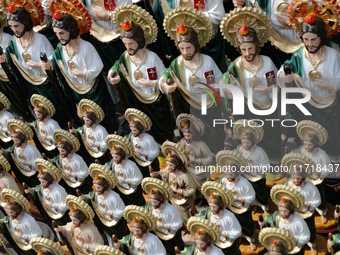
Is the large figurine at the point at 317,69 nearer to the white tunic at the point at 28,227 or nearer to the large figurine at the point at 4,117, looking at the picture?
the white tunic at the point at 28,227

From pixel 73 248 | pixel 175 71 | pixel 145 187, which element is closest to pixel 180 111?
pixel 175 71

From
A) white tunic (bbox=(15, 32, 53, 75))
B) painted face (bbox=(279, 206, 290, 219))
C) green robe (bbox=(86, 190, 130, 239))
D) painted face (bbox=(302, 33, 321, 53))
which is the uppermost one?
painted face (bbox=(302, 33, 321, 53))

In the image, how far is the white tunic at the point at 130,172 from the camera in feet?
58.1

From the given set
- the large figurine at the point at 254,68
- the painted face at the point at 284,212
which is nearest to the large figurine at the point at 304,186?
the painted face at the point at 284,212

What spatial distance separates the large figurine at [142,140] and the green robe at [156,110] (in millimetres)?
730

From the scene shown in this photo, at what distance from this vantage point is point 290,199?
15.7m

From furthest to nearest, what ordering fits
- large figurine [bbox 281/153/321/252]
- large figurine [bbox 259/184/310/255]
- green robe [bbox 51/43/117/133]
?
green robe [bbox 51/43/117/133]
large figurine [bbox 281/153/321/252]
large figurine [bbox 259/184/310/255]

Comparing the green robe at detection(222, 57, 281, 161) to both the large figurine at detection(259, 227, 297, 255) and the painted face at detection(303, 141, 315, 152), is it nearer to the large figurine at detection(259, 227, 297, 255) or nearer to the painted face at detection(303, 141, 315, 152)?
the painted face at detection(303, 141, 315, 152)

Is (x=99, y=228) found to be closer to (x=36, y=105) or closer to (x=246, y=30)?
(x=36, y=105)

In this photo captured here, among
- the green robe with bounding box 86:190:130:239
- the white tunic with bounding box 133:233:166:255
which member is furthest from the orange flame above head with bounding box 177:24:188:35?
the white tunic with bounding box 133:233:166:255

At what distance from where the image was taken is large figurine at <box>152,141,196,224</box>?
56.6ft

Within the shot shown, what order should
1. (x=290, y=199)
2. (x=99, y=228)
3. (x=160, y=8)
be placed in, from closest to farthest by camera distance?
1. (x=290, y=199)
2. (x=99, y=228)
3. (x=160, y=8)

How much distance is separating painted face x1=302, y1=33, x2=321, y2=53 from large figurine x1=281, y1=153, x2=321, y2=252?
6.38 ft

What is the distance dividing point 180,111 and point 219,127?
78cm
